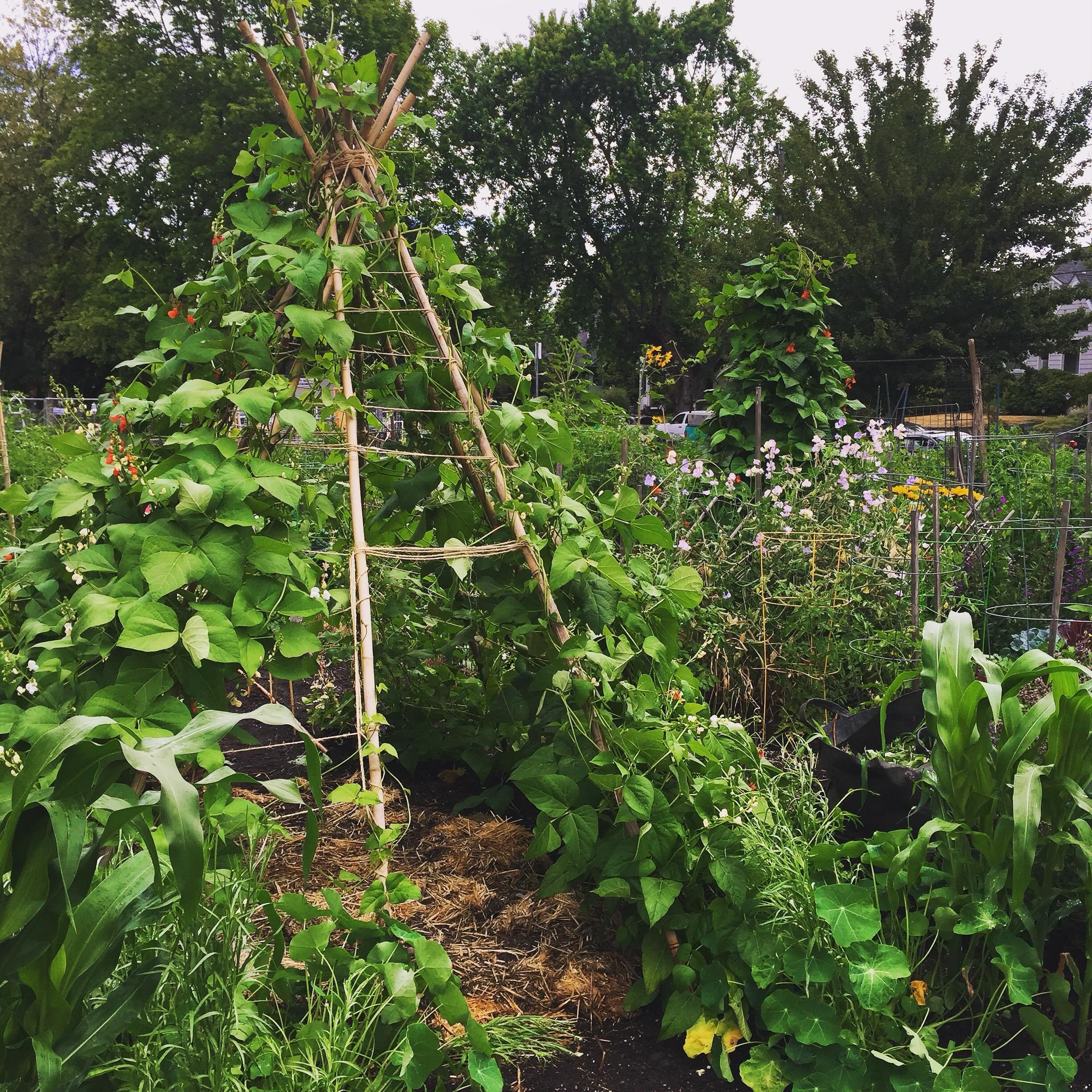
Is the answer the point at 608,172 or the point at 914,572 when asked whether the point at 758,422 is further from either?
the point at 608,172

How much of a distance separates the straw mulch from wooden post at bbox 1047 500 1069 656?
1.70 meters

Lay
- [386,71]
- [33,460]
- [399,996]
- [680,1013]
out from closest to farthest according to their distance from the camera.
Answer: [399,996], [680,1013], [386,71], [33,460]

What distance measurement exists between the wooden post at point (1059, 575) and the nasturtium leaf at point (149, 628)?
2.56 meters

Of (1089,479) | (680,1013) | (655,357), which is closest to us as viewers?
(680,1013)

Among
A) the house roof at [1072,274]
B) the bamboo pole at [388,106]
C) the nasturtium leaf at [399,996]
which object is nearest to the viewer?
the nasturtium leaf at [399,996]

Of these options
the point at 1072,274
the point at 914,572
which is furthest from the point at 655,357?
the point at 1072,274

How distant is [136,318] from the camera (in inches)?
821

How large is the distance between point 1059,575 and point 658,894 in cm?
193

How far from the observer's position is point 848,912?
1892 mm

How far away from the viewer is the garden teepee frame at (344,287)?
89.5 inches

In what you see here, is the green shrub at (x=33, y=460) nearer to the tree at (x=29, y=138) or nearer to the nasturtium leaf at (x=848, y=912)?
the nasturtium leaf at (x=848, y=912)

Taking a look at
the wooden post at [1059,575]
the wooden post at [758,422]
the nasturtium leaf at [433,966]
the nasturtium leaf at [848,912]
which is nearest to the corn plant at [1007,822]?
the nasturtium leaf at [848,912]

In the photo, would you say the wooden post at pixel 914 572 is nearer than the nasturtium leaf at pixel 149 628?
No

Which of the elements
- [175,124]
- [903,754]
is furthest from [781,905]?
[175,124]
